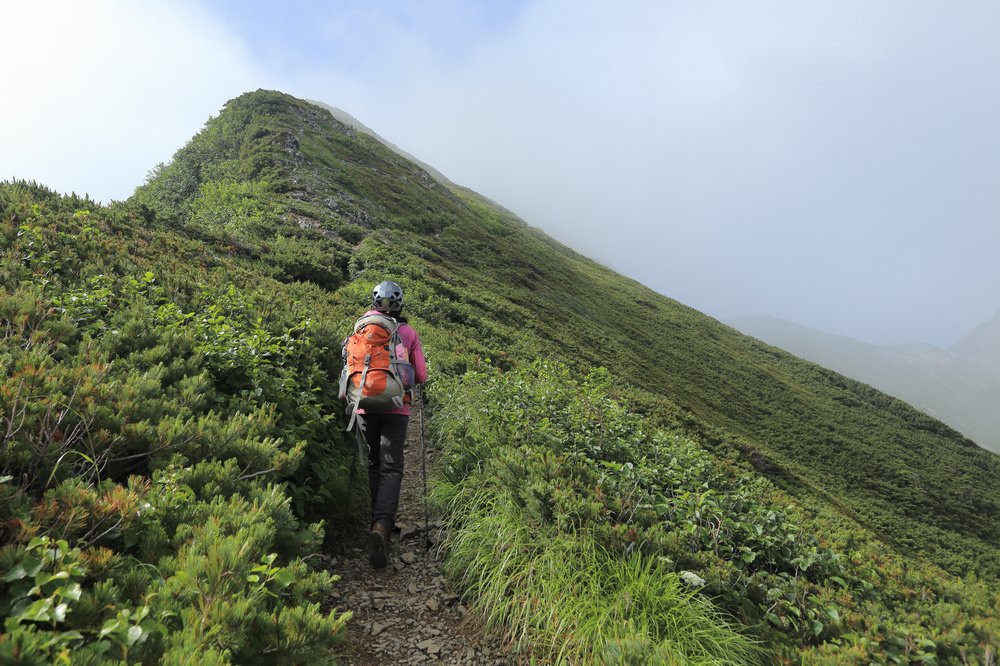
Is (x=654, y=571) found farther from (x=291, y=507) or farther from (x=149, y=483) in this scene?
(x=149, y=483)

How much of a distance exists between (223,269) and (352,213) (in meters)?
19.8

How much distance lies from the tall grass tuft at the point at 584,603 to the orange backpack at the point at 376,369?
183cm

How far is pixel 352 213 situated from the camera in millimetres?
28922

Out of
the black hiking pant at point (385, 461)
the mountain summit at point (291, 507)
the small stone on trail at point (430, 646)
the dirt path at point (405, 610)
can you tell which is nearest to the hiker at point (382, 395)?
the black hiking pant at point (385, 461)

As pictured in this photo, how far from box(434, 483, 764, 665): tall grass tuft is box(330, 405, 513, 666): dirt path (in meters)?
0.25

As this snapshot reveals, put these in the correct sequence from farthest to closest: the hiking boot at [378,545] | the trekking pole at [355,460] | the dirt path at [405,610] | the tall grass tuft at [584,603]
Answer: the trekking pole at [355,460], the hiking boot at [378,545], the dirt path at [405,610], the tall grass tuft at [584,603]

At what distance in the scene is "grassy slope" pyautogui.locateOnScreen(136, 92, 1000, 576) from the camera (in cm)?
2077

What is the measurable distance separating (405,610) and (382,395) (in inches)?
88.6

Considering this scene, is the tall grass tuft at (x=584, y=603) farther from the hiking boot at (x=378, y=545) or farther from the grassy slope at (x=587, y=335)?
the grassy slope at (x=587, y=335)

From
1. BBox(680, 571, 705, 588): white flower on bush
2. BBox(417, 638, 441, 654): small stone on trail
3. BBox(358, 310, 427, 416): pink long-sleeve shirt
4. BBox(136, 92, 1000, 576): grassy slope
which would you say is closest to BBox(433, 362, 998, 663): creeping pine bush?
BBox(680, 571, 705, 588): white flower on bush

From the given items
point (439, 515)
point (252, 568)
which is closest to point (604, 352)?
point (439, 515)

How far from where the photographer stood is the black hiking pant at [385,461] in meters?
5.56

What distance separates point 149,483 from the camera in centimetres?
321

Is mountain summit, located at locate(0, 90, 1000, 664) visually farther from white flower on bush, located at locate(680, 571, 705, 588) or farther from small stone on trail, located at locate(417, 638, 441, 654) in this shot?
small stone on trail, located at locate(417, 638, 441, 654)
